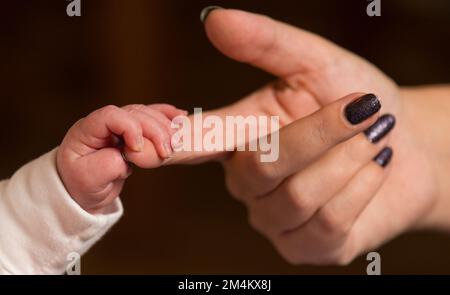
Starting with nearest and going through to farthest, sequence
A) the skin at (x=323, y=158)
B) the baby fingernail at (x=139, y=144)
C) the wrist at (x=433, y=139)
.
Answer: the baby fingernail at (x=139, y=144) → the skin at (x=323, y=158) → the wrist at (x=433, y=139)

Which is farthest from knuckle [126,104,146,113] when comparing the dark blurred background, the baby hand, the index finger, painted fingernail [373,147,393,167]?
the dark blurred background

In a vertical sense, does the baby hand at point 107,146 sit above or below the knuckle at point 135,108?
below

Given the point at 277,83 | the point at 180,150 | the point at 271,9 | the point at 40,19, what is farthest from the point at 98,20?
the point at 180,150

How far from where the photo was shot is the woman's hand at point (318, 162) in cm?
56

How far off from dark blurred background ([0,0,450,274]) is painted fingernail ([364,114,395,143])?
1.61 feet

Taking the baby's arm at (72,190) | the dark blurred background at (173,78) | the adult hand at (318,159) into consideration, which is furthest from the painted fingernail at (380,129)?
the dark blurred background at (173,78)

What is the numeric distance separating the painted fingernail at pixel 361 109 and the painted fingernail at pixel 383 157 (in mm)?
125

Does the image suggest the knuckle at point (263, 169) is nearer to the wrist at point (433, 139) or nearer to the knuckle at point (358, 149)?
the knuckle at point (358, 149)

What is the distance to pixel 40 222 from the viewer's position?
48 cm

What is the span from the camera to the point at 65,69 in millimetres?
1040

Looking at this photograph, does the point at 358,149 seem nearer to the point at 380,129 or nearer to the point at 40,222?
the point at 380,129

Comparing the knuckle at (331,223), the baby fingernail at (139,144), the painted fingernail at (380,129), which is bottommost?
the knuckle at (331,223)

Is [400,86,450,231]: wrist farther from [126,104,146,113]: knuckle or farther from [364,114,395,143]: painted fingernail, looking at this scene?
[126,104,146,113]: knuckle
